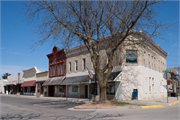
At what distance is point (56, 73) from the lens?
33.4 meters

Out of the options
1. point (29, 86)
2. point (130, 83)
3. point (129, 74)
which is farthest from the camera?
point (29, 86)

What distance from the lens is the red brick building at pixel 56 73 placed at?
31.1 m

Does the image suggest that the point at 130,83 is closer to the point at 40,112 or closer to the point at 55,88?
the point at 40,112

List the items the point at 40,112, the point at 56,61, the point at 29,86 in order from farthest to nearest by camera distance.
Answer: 1. the point at 29,86
2. the point at 56,61
3. the point at 40,112

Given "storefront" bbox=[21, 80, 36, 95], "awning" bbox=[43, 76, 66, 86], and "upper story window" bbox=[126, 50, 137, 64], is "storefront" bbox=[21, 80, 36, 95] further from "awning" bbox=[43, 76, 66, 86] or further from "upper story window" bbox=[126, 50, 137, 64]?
Answer: "upper story window" bbox=[126, 50, 137, 64]

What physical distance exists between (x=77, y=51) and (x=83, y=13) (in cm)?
1374

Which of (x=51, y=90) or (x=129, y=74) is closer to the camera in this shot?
(x=129, y=74)

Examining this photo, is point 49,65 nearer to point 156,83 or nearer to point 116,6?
point 156,83

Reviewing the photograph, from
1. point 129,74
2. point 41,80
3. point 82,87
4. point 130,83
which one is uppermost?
point 129,74

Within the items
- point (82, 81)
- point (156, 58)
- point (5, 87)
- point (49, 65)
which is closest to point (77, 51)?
point (82, 81)

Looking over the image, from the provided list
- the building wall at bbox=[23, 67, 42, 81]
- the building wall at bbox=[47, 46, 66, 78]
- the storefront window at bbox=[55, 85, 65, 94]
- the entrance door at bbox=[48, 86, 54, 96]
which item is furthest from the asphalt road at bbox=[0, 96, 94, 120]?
the building wall at bbox=[23, 67, 42, 81]

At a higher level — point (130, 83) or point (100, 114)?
point (130, 83)

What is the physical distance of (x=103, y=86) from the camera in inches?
574

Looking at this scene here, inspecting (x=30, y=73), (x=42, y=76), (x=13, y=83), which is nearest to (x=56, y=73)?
(x=42, y=76)
